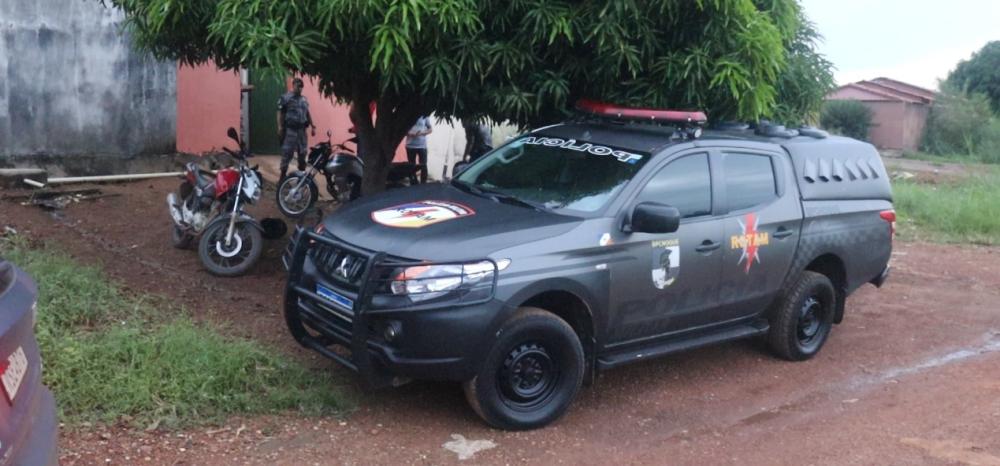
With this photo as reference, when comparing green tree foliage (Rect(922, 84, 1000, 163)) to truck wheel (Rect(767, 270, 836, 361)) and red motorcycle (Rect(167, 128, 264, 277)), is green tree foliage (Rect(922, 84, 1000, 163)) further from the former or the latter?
red motorcycle (Rect(167, 128, 264, 277))

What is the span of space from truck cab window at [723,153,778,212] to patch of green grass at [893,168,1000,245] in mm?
7487

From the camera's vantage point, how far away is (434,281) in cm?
514

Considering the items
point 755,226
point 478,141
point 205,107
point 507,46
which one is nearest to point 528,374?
point 755,226

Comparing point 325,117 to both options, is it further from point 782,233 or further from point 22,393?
point 22,393

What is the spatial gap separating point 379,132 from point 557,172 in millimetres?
2808

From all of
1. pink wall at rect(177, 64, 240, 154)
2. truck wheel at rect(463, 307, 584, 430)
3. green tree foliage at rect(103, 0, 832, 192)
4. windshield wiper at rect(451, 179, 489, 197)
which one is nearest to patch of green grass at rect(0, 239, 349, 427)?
truck wheel at rect(463, 307, 584, 430)

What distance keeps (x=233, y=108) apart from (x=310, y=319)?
860 centimetres

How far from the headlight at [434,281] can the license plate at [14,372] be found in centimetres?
229

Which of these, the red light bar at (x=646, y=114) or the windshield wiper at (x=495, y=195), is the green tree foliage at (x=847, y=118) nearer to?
the red light bar at (x=646, y=114)

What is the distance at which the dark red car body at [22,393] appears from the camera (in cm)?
283

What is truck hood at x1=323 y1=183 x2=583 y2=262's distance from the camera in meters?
5.26

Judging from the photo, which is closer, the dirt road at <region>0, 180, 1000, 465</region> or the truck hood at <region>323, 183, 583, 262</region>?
the dirt road at <region>0, 180, 1000, 465</region>

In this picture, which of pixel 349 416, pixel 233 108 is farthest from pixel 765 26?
pixel 233 108

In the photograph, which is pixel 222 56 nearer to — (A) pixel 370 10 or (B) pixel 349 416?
(A) pixel 370 10
